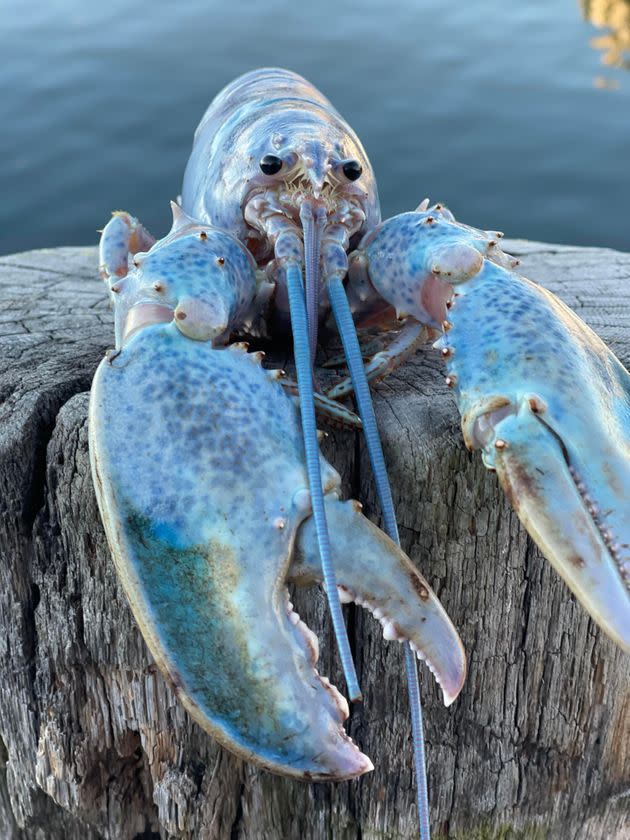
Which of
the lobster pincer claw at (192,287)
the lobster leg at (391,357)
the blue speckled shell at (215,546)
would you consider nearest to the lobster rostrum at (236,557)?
the blue speckled shell at (215,546)

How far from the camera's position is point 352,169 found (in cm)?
209

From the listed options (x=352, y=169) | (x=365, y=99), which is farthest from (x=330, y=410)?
(x=365, y=99)

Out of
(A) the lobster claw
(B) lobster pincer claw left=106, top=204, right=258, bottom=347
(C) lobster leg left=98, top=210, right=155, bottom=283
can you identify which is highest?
(B) lobster pincer claw left=106, top=204, right=258, bottom=347

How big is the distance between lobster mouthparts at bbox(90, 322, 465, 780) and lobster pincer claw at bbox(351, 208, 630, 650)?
0.84 feet

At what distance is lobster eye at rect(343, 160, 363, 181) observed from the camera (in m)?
2.09

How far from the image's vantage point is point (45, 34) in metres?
9.25

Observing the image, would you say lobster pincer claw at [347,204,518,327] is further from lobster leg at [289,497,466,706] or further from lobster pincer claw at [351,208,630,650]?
lobster leg at [289,497,466,706]

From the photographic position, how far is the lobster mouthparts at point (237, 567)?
59.3 inches

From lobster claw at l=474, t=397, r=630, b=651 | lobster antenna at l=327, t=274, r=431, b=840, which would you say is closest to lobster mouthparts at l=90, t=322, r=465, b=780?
lobster antenna at l=327, t=274, r=431, b=840

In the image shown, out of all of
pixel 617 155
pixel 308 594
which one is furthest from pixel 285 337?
pixel 617 155

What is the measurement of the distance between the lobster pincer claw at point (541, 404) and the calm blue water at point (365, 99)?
5.28 m

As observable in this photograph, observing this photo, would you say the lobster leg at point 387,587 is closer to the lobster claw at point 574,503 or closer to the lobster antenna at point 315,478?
the lobster antenna at point 315,478

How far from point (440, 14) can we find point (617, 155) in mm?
3272

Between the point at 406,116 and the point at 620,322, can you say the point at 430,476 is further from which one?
the point at 406,116
